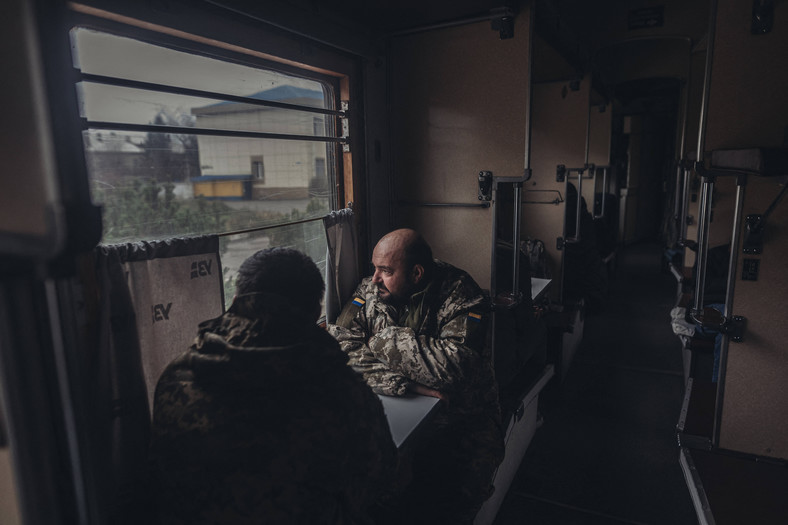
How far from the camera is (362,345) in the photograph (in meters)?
2.52

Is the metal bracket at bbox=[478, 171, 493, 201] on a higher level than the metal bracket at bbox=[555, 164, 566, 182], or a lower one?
lower

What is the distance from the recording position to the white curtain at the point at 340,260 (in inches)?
112

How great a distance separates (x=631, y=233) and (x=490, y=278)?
978cm

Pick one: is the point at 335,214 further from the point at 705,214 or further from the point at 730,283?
the point at 730,283

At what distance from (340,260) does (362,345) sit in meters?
0.61

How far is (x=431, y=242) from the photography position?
3.40 metres

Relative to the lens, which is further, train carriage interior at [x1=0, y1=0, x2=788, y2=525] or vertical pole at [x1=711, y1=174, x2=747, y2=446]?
vertical pole at [x1=711, y1=174, x2=747, y2=446]

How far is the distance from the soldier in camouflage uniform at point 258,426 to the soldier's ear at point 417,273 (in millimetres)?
1154

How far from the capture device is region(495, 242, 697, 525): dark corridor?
288 cm

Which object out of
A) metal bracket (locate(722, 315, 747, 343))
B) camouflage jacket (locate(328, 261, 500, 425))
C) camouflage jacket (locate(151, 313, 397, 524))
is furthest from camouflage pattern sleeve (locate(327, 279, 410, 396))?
metal bracket (locate(722, 315, 747, 343))

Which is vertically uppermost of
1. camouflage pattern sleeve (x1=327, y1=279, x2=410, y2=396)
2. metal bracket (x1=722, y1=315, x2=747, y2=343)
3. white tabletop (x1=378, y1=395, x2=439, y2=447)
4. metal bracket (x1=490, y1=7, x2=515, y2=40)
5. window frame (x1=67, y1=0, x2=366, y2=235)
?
metal bracket (x1=490, y1=7, x2=515, y2=40)

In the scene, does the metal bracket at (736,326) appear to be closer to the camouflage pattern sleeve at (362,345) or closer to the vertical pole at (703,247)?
the vertical pole at (703,247)

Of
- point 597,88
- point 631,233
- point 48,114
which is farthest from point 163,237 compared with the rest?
point 631,233

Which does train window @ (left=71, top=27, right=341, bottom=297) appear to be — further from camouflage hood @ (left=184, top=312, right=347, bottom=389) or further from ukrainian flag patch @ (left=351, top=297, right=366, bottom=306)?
camouflage hood @ (left=184, top=312, right=347, bottom=389)
